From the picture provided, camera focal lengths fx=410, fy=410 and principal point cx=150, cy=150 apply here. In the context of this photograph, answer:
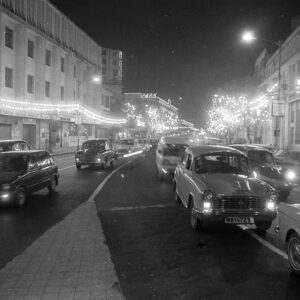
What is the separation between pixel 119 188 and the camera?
15.7 metres

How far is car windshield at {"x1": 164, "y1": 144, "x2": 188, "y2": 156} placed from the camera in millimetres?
18353

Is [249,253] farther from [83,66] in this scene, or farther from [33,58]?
[83,66]

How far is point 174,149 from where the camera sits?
61.1 ft

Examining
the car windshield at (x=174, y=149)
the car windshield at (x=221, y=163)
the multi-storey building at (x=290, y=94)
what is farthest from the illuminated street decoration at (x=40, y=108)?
the car windshield at (x=221, y=163)

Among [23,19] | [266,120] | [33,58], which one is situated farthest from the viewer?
[266,120]

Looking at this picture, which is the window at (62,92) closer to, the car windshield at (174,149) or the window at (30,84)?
the window at (30,84)

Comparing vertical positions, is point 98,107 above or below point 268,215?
above

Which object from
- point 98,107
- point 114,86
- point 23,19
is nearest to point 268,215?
point 23,19

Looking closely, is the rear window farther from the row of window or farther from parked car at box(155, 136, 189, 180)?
parked car at box(155, 136, 189, 180)

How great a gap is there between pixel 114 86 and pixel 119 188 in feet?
275

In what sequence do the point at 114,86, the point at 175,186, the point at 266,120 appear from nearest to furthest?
the point at 175,186 → the point at 266,120 → the point at 114,86

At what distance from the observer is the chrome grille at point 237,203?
8297 mm

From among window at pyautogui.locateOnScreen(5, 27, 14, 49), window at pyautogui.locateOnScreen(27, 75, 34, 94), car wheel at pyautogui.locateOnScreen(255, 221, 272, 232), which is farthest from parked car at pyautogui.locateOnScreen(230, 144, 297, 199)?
window at pyautogui.locateOnScreen(27, 75, 34, 94)

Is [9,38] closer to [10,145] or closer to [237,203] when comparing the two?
[10,145]
